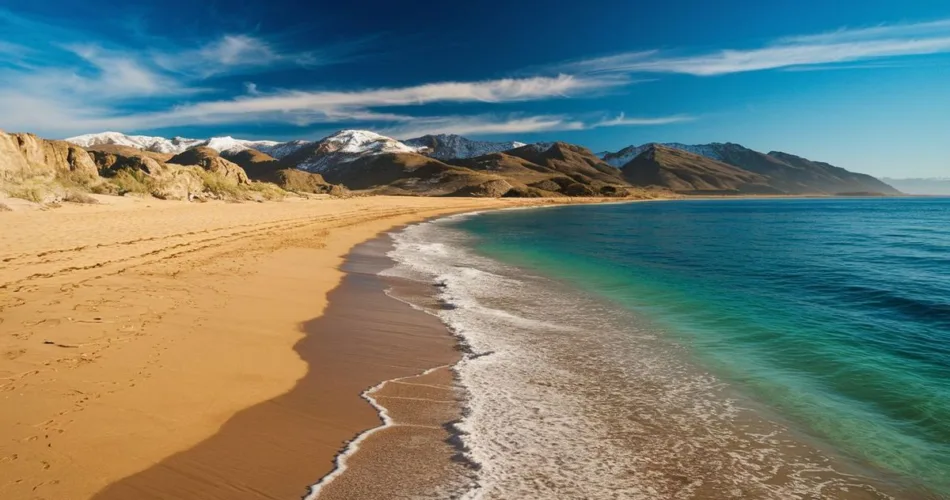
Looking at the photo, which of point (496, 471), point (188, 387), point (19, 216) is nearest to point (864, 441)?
point (496, 471)

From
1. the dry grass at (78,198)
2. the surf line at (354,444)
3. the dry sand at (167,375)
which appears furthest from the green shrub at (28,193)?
the surf line at (354,444)

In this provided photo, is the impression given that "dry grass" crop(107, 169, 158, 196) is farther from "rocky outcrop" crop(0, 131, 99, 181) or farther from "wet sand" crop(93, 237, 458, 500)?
"wet sand" crop(93, 237, 458, 500)

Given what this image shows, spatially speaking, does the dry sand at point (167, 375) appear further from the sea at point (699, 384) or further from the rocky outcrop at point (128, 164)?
the rocky outcrop at point (128, 164)

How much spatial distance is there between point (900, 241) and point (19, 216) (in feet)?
164

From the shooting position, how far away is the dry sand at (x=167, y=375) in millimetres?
4180

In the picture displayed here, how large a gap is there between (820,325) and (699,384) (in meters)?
6.13

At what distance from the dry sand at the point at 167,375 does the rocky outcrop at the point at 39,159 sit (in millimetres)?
25732

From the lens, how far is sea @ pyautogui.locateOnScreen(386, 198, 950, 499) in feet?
15.7

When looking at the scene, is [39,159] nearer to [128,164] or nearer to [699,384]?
[128,164]

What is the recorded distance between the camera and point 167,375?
6.18m

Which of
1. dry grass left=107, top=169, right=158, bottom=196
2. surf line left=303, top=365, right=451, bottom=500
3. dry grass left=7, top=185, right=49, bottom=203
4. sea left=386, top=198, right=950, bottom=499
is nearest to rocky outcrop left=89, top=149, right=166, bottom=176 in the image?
dry grass left=107, top=169, right=158, bottom=196

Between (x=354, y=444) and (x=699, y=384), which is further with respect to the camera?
(x=699, y=384)

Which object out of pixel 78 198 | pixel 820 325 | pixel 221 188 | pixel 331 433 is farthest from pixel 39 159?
pixel 820 325

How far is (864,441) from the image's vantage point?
572 cm
